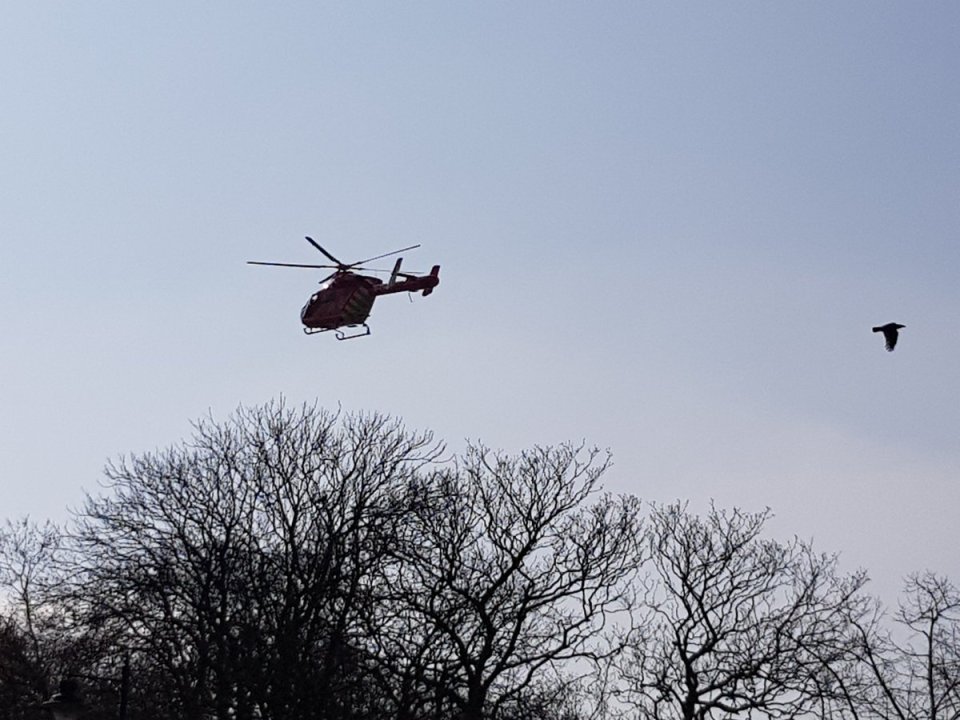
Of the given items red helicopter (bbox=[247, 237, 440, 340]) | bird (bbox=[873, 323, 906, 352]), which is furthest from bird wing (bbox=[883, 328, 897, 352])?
red helicopter (bbox=[247, 237, 440, 340])

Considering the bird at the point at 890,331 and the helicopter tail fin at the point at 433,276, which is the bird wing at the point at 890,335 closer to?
the bird at the point at 890,331

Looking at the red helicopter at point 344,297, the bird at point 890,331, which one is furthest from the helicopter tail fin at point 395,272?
Answer: the bird at point 890,331

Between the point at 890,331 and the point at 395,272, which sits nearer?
the point at 890,331

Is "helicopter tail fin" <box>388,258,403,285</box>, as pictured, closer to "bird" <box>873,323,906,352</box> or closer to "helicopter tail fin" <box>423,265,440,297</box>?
"helicopter tail fin" <box>423,265,440,297</box>

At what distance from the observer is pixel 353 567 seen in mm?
44625

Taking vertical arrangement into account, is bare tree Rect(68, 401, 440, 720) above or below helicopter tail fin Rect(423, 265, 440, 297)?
below

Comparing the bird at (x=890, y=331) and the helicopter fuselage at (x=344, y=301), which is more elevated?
the helicopter fuselage at (x=344, y=301)

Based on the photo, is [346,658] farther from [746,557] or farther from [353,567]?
[746,557]

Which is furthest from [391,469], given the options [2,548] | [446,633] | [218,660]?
[2,548]

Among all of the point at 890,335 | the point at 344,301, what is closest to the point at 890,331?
the point at 890,335

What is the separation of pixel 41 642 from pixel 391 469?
11411 mm

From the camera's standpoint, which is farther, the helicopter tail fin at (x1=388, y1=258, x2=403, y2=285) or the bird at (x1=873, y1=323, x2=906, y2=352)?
the helicopter tail fin at (x1=388, y1=258, x2=403, y2=285)

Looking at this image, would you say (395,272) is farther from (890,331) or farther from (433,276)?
(890,331)

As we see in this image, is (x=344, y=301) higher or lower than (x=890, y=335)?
higher
